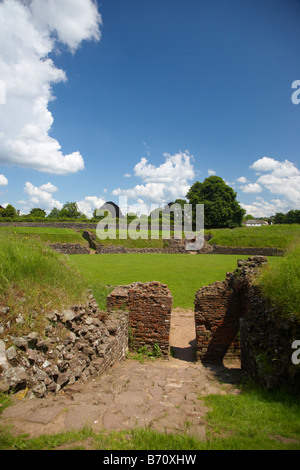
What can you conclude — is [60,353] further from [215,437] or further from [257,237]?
[257,237]


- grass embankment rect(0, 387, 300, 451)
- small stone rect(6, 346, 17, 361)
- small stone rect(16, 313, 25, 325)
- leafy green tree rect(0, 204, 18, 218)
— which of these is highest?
leafy green tree rect(0, 204, 18, 218)

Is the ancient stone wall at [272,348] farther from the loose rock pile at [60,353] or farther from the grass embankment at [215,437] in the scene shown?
the loose rock pile at [60,353]

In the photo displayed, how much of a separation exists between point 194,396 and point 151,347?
13.5 ft

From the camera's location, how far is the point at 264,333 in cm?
551

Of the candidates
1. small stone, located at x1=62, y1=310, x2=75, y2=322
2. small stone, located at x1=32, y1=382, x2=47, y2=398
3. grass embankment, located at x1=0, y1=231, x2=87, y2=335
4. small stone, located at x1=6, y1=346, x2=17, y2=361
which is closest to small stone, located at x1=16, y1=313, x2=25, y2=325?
grass embankment, located at x1=0, y1=231, x2=87, y2=335

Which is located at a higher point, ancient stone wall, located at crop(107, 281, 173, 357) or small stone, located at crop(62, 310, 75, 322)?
small stone, located at crop(62, 310, 75, 322)

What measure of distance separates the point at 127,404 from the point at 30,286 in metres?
3.18

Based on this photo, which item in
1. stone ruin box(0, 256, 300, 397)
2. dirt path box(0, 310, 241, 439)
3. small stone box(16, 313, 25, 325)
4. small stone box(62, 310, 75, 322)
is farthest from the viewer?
small stone box(62, 310, 75, 322)

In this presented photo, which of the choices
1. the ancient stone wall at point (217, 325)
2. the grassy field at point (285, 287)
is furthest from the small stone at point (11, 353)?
the ancient stone wall at point (217, 325)

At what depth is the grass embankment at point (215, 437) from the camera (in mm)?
2652

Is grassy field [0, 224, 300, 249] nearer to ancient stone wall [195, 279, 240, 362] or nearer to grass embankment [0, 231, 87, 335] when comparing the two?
ancient stone wall [195, 279, 240, 362]

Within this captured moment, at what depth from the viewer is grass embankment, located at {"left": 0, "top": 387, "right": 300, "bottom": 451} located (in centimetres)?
265

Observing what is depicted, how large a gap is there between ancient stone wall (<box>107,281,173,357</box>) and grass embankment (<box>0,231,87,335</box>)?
1.74m

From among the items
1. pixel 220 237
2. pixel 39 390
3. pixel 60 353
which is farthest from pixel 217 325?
pixel 220 237
